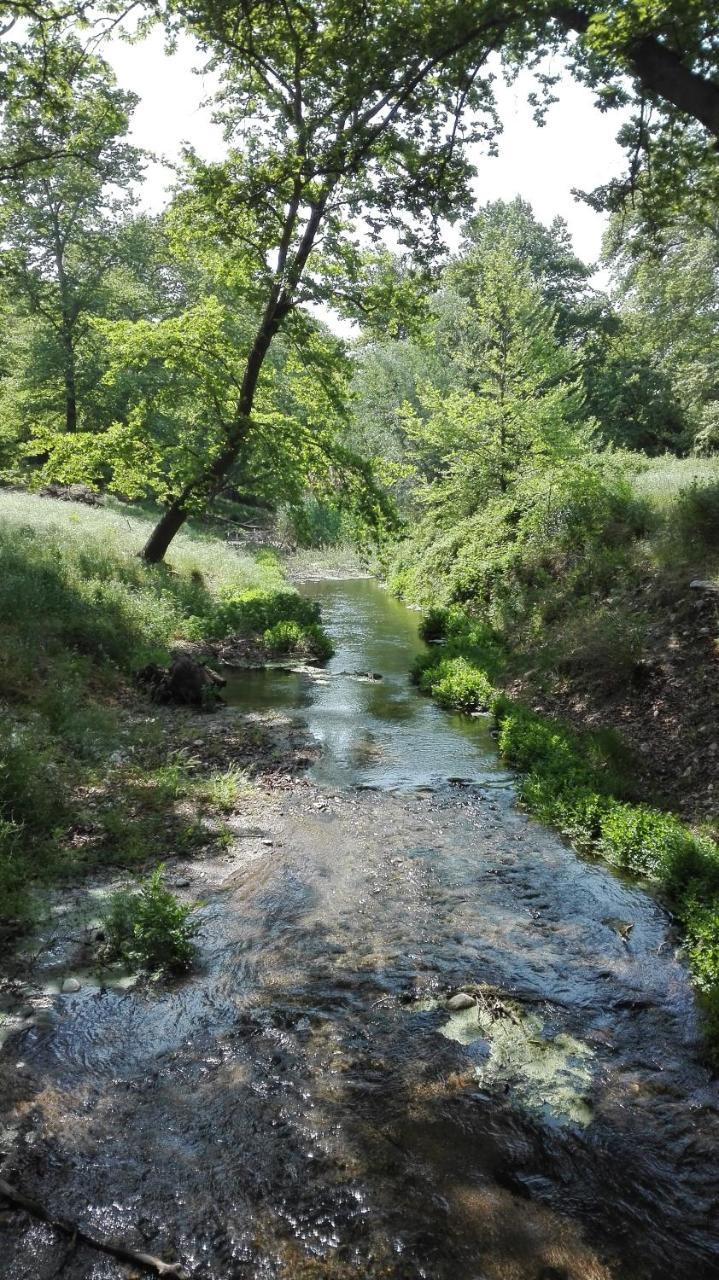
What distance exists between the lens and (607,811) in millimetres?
8422

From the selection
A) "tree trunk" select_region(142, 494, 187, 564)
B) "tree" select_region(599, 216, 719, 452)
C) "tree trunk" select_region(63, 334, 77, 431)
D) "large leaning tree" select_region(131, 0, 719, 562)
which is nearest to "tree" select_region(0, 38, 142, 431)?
"tree trunk" select_region(63, 334, 77, 431)

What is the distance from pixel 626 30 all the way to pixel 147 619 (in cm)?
1195

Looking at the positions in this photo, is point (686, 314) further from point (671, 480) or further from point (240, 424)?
point (240, 424)

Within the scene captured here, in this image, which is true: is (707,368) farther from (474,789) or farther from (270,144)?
(474,789)

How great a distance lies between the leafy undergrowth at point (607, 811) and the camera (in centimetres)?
615

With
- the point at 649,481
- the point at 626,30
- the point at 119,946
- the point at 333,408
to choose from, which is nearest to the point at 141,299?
the point at 333,408

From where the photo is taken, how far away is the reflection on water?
1048 centimetres

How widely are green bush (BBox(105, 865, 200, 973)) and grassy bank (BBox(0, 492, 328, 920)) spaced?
0.87 meters

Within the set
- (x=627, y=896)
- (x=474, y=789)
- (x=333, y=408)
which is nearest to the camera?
(x=627, y=896)

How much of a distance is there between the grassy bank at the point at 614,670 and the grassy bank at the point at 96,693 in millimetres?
4374

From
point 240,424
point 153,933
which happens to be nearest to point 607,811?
point 153,933

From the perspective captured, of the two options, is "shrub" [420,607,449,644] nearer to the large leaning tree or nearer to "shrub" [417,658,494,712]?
"shrub" [417,658,494,712]

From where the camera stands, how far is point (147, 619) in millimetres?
14898

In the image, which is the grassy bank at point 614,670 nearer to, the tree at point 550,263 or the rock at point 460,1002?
the rock at point 460,1002
